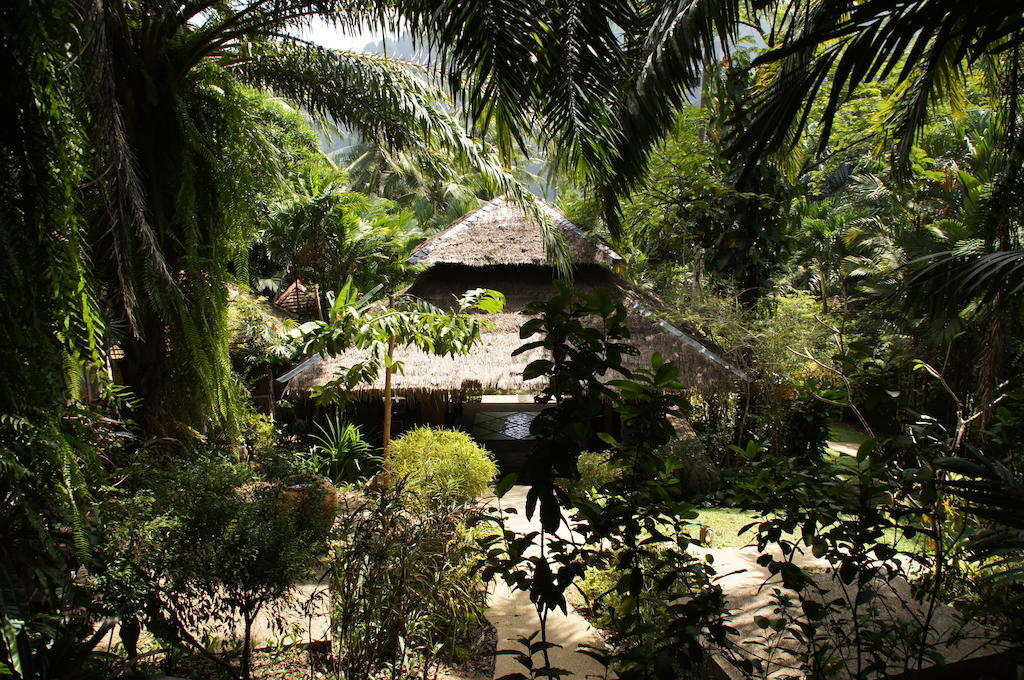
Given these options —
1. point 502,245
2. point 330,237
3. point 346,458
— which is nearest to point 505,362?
point 502,245

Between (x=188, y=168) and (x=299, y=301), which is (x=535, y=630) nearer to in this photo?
(x=188, y=168)

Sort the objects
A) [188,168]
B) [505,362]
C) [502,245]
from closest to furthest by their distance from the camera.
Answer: [188,168]
[505,362]
[502,245]

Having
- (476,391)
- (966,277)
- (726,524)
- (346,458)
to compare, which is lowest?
(726,524)

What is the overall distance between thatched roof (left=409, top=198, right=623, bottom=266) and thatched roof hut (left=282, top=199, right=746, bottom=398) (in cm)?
1

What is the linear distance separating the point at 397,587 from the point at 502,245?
677cm

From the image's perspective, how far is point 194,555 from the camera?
2.82 metres

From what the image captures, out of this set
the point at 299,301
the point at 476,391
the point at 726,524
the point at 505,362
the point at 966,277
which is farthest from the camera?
the point at 299,301

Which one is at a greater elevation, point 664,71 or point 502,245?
point 502,245

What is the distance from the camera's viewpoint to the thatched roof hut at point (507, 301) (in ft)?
→ 26.2

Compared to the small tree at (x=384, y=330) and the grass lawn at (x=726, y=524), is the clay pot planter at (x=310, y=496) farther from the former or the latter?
the grass lawn at (x=726, y=524)

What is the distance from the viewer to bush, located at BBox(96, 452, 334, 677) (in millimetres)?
2695

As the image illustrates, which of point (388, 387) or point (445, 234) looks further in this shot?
point (445, 234)

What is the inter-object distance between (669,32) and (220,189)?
282cm

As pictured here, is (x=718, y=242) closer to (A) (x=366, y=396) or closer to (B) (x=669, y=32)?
(A) (x=366, y=396)
